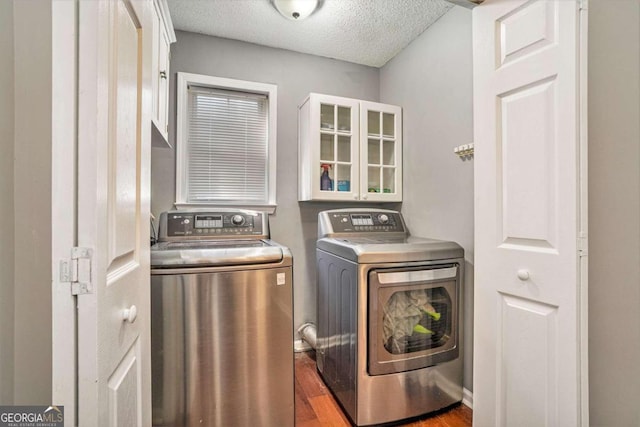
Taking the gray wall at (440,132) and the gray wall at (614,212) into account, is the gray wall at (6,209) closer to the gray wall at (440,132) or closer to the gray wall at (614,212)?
the gray wall at (614,212)

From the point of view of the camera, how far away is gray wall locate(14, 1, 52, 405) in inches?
23.6

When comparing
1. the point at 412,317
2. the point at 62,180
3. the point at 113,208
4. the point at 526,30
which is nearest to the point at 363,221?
the point at 412,317

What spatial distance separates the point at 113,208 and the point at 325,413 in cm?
165

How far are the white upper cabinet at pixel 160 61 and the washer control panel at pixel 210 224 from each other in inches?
19.4

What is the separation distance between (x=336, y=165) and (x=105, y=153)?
6.00ft

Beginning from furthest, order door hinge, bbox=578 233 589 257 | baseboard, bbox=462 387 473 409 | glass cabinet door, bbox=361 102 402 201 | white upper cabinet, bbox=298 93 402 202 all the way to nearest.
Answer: glass cabinet door, bbox=361 102 402 201 < white upper cabinet, bbox=298 93 402 202 < baseboard, bbox=462 387 473 409 < door hinge, bbox=578 233 589 257

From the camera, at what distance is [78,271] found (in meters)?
0.56

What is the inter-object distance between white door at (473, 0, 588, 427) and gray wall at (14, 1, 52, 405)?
1.38m

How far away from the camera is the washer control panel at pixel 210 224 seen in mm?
1822

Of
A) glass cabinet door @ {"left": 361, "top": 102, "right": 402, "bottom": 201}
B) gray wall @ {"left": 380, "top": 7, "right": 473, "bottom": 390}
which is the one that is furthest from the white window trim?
gray wall @ {"left": 380, "top": 7, "right": 473, "bottom": 390}

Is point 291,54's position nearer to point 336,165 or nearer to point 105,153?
point 336,165

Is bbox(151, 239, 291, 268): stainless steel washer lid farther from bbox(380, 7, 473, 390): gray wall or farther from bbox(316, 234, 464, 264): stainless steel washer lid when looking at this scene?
bbox(380, 7, 473, 390): gray wall

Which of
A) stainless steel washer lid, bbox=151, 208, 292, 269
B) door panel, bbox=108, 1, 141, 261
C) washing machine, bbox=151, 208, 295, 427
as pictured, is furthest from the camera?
stainless steel washer lid, bbox=151, 208, 292, 269

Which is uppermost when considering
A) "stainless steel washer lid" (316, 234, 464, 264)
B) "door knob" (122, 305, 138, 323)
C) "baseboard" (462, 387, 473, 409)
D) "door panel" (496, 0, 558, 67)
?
"door panel" (496, 0, 558, 67)
